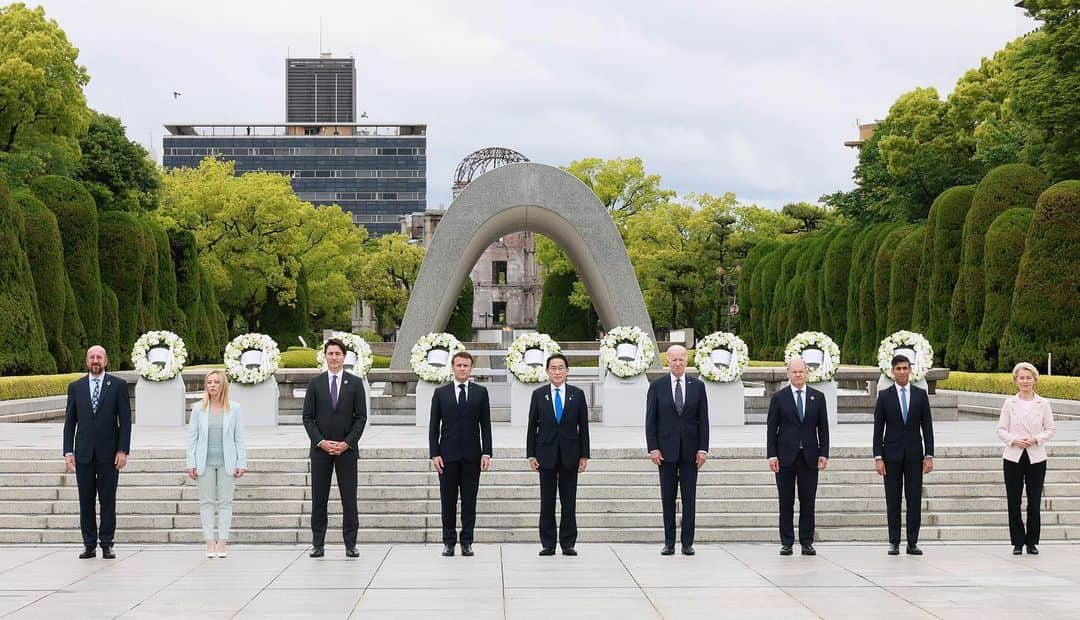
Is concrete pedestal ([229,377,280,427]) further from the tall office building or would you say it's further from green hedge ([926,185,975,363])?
the tall office building

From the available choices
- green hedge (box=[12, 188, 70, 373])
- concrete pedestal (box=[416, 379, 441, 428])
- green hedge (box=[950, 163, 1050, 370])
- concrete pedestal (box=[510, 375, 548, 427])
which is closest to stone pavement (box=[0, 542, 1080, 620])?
concrete pedestal (box=[510, 375, 548, 427])

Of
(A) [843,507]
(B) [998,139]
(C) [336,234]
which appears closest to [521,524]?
(A) [843,507]

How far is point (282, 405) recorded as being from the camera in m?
20.0

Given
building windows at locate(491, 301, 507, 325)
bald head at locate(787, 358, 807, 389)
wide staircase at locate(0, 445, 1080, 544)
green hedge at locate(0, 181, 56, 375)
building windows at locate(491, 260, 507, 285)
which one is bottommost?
wide staircase at locate(0, 445, 1080, 544)

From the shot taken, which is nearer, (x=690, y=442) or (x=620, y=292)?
(x=690, y=442)

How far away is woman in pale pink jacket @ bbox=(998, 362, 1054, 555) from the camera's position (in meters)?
10.0

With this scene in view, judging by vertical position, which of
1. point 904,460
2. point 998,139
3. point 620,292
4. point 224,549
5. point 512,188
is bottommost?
point 224,549

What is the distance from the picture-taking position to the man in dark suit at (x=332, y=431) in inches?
390

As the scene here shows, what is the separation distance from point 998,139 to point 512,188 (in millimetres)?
18851

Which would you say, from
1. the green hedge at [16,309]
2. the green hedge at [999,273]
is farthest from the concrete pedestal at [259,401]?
the green hedge at [999,273]

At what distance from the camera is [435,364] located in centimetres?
1727

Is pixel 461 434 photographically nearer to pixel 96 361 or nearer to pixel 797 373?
pixel 797 373

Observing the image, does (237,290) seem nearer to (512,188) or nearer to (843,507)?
(512,188)

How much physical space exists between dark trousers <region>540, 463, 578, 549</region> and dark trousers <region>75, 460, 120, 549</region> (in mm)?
3436
